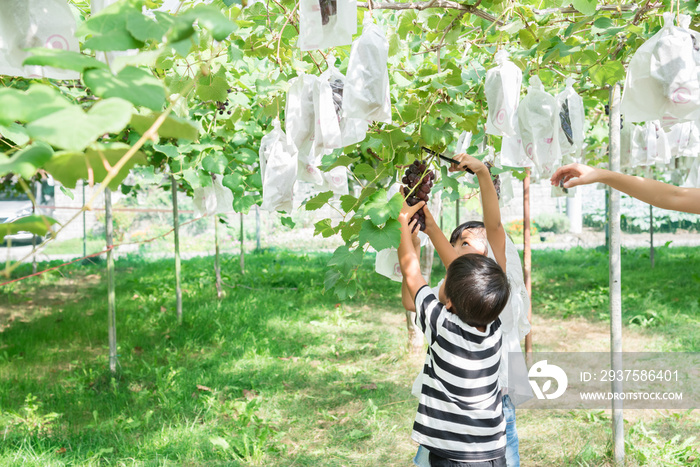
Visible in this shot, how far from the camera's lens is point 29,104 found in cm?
38

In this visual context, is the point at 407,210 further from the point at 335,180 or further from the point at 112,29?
the point at 112,29

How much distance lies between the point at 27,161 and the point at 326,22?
0.91m

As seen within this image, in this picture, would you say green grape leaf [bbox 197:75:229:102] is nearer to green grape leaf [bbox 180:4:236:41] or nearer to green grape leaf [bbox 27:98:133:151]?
green grape leaf [bbox 180:4:236:41]

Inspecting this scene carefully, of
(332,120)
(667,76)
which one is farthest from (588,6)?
(332,120)

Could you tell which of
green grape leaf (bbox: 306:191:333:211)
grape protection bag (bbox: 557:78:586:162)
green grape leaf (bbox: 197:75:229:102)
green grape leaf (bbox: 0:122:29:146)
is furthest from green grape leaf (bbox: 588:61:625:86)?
green grape leaf (bbox: 0:122:29:146)

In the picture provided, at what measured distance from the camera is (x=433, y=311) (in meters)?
1.42

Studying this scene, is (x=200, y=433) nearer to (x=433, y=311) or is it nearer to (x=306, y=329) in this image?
(x=433, y=311)

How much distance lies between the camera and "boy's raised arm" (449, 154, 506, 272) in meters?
1.52

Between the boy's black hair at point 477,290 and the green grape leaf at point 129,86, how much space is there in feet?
3.52

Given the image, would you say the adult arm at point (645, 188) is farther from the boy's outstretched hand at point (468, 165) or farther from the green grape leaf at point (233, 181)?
the green grape leaf at point (233, 181)

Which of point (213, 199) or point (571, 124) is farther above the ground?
point (571, 124)

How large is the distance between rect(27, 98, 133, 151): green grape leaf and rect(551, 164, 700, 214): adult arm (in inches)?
46.3

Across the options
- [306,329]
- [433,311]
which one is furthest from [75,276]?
[433,311]

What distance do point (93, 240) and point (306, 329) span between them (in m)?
8.89
